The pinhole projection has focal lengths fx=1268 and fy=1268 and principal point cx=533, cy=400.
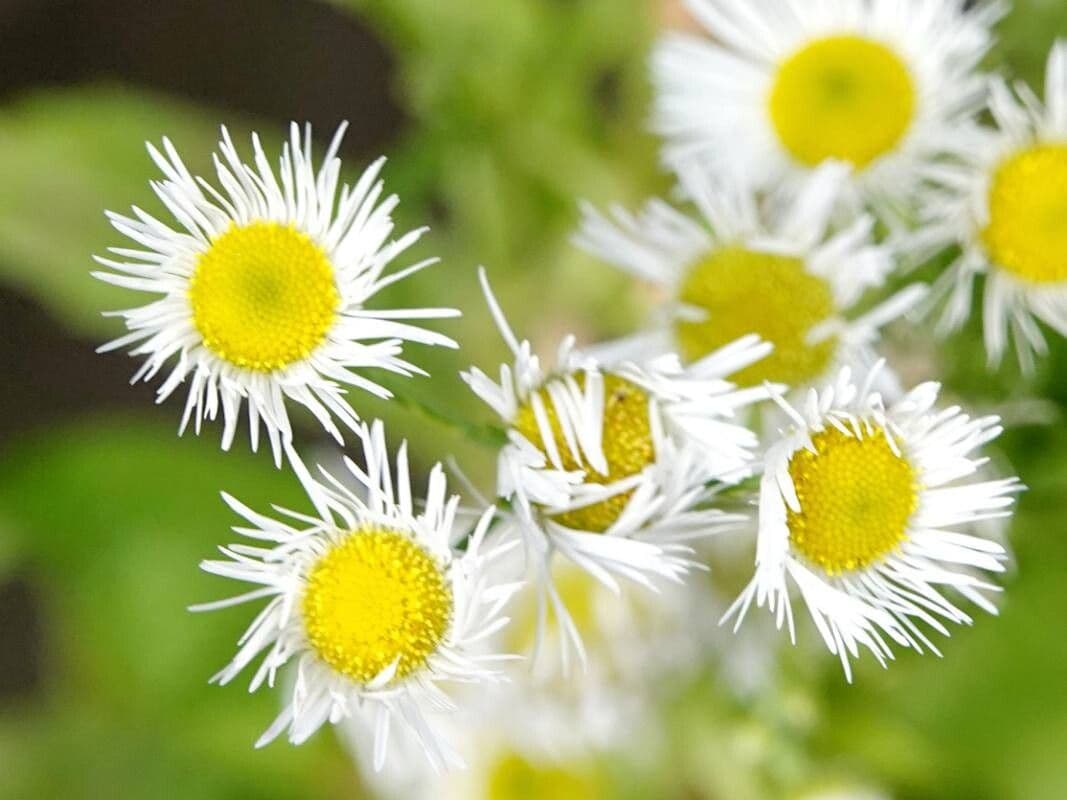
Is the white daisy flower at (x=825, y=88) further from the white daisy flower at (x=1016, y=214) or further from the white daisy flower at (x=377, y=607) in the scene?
the white daisy flower at (x=377, y=607)

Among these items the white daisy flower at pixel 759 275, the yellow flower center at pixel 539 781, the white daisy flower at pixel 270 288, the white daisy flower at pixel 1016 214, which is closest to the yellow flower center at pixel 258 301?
the white daisy flower at pixel 270 288

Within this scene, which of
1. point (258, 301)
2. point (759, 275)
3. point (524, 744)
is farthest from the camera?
point (524, 744)

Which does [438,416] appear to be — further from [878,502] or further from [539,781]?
[539,781]

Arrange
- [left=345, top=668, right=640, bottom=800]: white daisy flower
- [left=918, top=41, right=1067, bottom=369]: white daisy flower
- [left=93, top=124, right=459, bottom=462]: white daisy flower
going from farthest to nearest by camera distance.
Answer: [left=345, top=668, right=640, bottom=800]: white daisy flower < [left=918, top=41, right=1067, bottom=369]: white daisy flower < [left=93, top=124, right=459, bottom=462]: white daisy flower

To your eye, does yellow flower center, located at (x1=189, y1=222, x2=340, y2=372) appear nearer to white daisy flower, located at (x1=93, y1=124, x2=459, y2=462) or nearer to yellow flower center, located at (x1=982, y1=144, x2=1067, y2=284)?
white daisy flower, located at (x1=93, y1=124, x2=459, y2=462)

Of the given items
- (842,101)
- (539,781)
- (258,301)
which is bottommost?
(539,781)

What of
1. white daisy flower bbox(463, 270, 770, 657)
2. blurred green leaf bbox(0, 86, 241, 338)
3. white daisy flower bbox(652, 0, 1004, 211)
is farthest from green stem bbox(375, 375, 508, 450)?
blurred green leaf bbox(0, 86, 241, 338)

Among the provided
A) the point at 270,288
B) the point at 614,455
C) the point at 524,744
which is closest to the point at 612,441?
the point at 614,455
